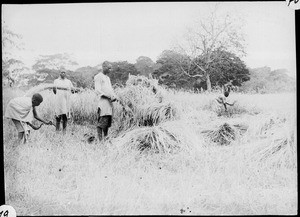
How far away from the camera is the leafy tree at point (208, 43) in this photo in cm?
301

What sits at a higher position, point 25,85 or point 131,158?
point 25,85

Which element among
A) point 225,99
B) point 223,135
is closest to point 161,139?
point 223,135

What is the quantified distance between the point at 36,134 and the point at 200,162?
1.23 m

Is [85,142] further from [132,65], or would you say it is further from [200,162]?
[200,162]

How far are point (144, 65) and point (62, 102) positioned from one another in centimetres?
67

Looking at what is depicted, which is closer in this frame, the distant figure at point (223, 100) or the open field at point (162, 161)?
the open field at point (162, 161)

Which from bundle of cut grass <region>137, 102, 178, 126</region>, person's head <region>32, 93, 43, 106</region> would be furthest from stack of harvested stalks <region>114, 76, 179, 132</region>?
person's head <region>32, 93, 43, 106</region>

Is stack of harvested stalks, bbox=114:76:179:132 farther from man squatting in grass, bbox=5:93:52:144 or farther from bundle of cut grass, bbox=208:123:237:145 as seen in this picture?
man squatting in grass, bbox=5:93:52:144

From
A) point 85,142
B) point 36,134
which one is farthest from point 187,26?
point 36,134

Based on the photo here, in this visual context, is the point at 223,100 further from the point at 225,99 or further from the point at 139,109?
the point at 139,109

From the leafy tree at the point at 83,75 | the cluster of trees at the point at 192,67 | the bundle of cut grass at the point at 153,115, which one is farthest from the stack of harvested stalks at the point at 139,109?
the leafy tree at the point at 83,75

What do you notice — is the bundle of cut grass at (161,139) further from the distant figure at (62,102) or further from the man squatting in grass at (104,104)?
the distant figure at (62,102)

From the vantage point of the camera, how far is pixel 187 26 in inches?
118

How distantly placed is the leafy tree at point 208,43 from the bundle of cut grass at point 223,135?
12.4 inches
